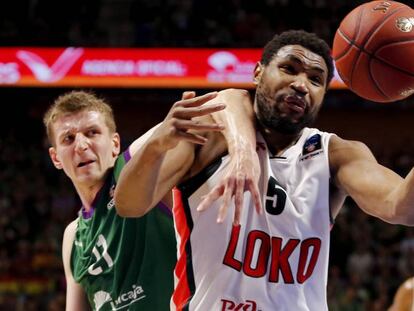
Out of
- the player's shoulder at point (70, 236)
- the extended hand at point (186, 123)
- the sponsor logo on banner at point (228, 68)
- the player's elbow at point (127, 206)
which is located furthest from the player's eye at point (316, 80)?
the sponsor logo on banner at point (228, 68)

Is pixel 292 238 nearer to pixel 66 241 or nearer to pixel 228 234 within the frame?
pixel 228 234

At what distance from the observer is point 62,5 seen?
45.5ft

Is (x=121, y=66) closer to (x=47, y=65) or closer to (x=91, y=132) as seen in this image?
(x=47, y=65)

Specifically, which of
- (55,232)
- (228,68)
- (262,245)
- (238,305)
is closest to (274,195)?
(262,245)

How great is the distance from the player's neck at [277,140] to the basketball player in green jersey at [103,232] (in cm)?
76

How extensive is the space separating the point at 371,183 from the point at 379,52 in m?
0.69

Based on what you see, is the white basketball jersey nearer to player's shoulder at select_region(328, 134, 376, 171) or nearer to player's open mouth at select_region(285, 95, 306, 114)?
player's shoulder at select_region(328, 134, 376, 171)

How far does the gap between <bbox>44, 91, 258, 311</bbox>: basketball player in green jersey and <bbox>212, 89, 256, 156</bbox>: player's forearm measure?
2.14ft

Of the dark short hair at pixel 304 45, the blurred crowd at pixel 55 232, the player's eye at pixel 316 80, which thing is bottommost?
the blurred crowd at pixel 55 232

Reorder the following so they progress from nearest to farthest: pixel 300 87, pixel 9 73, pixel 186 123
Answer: pixel 186 123 < pixel 300 87 < pixel 9 73

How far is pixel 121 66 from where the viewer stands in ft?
38.6

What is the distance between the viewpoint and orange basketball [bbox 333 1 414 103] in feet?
10.4

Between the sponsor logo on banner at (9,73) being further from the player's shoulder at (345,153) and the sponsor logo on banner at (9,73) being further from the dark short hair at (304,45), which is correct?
the player's shoulder at (345,153)

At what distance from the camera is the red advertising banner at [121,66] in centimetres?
1150
